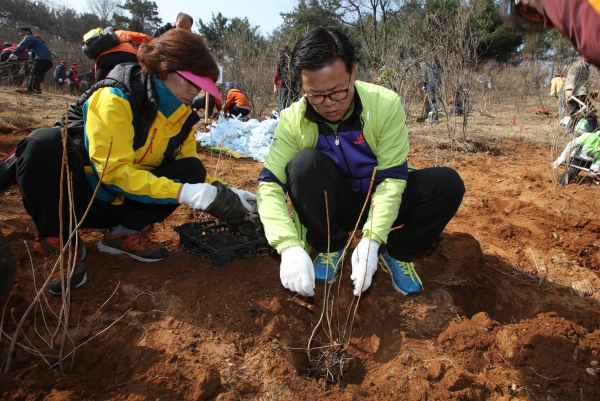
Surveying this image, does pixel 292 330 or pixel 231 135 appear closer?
pixel 292 330

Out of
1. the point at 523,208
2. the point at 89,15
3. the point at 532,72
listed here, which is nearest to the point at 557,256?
the point at 523,208

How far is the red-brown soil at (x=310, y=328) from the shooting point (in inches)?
51.6

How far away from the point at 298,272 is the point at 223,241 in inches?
26.4

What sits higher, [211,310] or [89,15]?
[89,15]

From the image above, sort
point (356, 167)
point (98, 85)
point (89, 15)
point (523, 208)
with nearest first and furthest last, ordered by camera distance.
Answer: point (98, 85), point (356, 167), point (523, 208), point (89, 15)

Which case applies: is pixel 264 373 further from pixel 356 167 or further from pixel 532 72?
pixel 532 72

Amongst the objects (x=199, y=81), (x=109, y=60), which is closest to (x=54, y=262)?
(x=199, y=81)

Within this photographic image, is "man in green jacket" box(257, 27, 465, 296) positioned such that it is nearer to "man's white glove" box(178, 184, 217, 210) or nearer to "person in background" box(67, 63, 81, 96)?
"man's white glove" box(178, 184, 217, 210)

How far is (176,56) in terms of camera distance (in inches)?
66.3

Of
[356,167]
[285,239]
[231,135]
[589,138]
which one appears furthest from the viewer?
[231,135]

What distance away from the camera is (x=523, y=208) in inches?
122

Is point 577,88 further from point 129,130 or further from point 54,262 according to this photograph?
point 54,262

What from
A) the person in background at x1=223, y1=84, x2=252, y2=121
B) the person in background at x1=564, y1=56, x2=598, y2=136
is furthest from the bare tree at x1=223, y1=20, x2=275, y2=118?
the person in background at x1=564, y1=56, x2=598, y2=136

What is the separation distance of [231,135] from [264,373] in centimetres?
383
